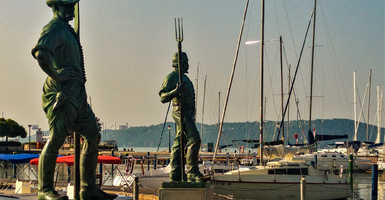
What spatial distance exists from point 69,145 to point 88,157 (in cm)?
7049

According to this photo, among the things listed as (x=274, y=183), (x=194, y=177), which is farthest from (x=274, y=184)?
(x=194, y=177)

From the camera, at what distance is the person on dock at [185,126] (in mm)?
11461

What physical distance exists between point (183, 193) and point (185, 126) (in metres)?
1.51

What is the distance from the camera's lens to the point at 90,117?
26.3 ft

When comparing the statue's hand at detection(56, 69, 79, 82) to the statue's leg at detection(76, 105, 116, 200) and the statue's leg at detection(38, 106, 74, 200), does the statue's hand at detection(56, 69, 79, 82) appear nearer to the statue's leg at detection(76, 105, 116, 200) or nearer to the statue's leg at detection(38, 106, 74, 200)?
the statue's leg at detection(38, 106, 74, 200)

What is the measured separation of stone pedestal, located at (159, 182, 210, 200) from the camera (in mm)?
10344

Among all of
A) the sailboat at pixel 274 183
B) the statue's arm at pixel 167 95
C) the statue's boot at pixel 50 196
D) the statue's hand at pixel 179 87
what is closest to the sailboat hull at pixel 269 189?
the sailboat at pixel 274 183

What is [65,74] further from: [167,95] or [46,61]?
[167,95]

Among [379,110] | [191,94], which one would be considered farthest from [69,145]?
[191,94]

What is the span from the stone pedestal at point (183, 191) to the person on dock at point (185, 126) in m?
0.99

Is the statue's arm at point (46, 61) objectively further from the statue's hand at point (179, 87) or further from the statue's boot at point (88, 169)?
the statue's hand at point (179, 87)

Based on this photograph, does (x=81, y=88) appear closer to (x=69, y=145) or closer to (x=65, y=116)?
(x=65, y=116)

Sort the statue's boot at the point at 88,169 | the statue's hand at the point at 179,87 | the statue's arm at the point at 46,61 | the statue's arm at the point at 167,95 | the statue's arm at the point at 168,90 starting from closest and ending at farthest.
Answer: the statue's arm at the point at 46,61 → the statue's boot at the point at 88,169 → the statue's hand at the point at 179,87 → the statue's arm at the point at 167,95 → the statue's arm at the point at 168,90

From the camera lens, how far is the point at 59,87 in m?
7.69
